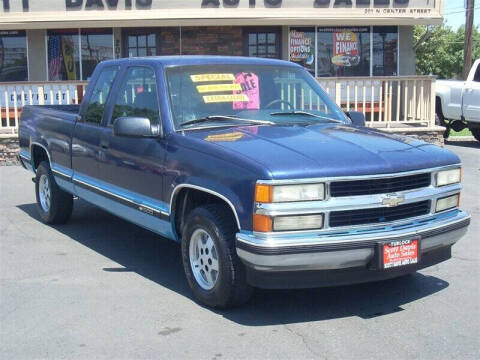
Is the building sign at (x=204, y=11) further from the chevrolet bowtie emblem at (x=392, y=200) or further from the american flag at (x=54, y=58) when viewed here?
the chevrolet bowtie emblem at (x=392, y=200)

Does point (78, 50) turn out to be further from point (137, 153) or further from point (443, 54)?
point (443, 54)

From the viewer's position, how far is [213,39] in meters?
15.8

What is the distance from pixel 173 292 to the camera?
5207 millimetres

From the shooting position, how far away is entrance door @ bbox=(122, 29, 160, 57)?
52.4 feet

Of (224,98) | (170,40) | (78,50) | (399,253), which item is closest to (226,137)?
(224,98)

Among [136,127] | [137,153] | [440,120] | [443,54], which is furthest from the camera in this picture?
[443,54]

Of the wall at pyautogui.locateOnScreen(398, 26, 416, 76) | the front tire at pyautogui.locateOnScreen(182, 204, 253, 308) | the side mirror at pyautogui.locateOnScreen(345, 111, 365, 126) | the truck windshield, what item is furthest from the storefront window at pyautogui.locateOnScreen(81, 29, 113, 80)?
the front tire at pyautogui.locateOnScreen(182, 204, 253, 308)

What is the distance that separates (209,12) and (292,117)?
9.79 metres

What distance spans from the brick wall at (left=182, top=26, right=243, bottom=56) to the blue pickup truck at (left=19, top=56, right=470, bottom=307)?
9650mm

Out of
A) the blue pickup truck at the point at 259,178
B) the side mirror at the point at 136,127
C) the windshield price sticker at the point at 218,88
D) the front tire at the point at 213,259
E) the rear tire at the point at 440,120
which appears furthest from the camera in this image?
the rear tire at the point at 440,120

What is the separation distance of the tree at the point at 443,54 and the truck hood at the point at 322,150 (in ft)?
108

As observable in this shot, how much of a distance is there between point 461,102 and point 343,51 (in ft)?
10.4

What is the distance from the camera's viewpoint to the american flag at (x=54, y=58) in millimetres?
16094

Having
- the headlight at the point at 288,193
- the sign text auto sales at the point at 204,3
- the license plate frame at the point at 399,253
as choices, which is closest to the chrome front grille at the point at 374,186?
the headlight at the point at 288,193
